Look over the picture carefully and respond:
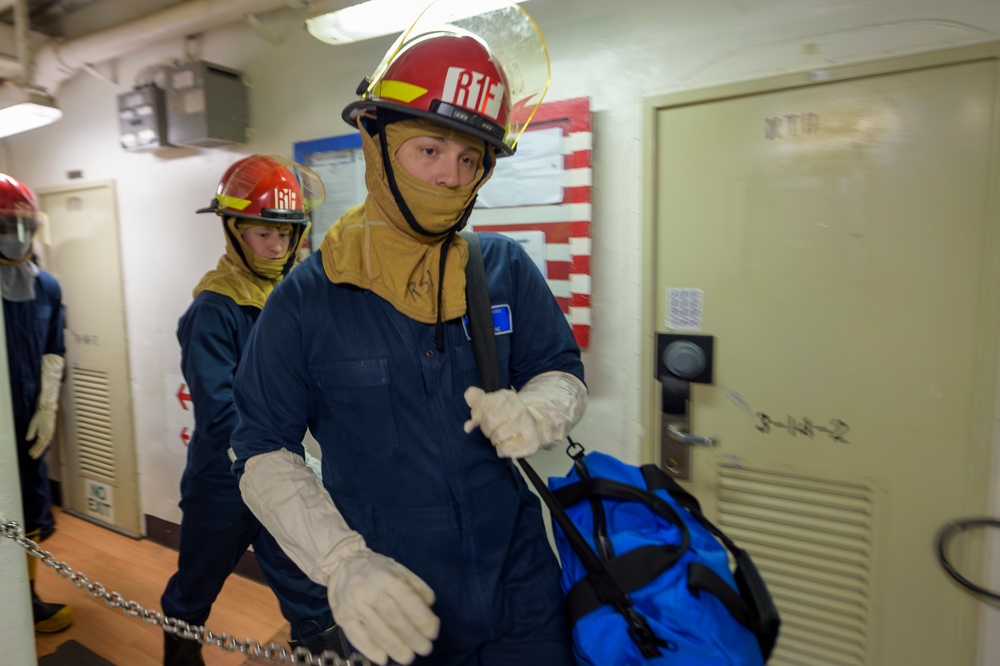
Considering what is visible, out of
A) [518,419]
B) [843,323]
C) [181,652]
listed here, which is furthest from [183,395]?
[843,323]

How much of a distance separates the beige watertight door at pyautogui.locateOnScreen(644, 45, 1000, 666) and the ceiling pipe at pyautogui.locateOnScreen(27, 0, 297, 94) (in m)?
1.87

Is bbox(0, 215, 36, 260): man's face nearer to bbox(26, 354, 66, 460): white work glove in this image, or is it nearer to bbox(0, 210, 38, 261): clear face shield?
bbox(0, 210, 38, 261): clear face shield

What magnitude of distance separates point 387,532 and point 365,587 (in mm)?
180

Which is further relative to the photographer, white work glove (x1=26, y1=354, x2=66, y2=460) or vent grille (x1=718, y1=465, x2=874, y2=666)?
white work glove (x1=26, y1=354, x2=66, y2=460)

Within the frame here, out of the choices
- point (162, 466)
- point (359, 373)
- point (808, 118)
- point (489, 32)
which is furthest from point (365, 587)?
point (162, 466)

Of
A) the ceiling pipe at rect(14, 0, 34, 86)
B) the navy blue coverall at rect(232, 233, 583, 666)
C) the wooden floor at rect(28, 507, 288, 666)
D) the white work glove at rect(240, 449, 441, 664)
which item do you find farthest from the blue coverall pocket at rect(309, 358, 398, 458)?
the ceiling pipe at rect(14, 0, 34, 86)

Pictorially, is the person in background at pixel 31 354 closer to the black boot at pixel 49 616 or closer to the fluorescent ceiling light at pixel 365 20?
the black boot at pixel 49 616

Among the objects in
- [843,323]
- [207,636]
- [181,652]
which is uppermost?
[843,323]

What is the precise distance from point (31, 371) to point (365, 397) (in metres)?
2.67

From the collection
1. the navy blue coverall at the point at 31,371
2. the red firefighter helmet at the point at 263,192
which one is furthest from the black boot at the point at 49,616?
the red firefighter helmet at the point at 263,192

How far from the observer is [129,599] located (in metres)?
2.83

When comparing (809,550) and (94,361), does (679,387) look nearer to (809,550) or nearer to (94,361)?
(809,550)

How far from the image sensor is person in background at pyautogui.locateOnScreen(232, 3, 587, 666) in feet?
3.51

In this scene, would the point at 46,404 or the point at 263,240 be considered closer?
the point at 263,240
